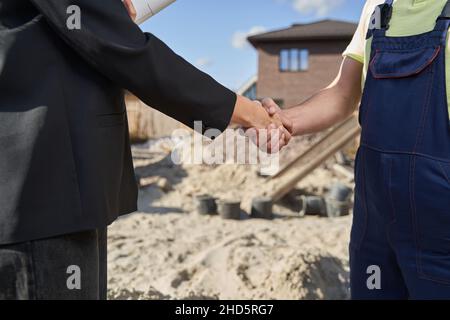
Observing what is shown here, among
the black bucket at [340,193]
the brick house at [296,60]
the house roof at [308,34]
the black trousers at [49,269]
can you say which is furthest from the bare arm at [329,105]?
the house roof at [308,34]

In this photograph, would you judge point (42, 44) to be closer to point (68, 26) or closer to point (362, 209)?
point (68, 26)

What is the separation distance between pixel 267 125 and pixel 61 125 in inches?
42.2

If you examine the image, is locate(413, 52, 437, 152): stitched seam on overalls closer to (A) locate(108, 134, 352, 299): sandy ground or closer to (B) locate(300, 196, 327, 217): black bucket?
(A) locate(108, 134, 352, 299): sandy ground

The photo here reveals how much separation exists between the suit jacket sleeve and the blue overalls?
0.63 m

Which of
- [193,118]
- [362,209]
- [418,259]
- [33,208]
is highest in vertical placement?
[193,118]

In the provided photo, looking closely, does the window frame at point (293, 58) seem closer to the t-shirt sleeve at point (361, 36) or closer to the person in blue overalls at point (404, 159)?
the t-shirt sleeve at point (361, 36)

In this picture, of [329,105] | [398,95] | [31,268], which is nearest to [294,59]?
[329,105]

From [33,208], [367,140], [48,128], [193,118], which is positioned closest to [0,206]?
[33,208]

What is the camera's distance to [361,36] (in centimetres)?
194

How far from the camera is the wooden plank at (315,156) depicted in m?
7.77

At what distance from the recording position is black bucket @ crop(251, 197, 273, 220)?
25.1 ft

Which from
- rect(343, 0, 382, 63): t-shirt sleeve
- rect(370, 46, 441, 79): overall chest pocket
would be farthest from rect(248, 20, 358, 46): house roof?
rect(370, 46, 441, 79): overall chest pocket

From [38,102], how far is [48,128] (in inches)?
3.0

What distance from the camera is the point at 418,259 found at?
1.57m
